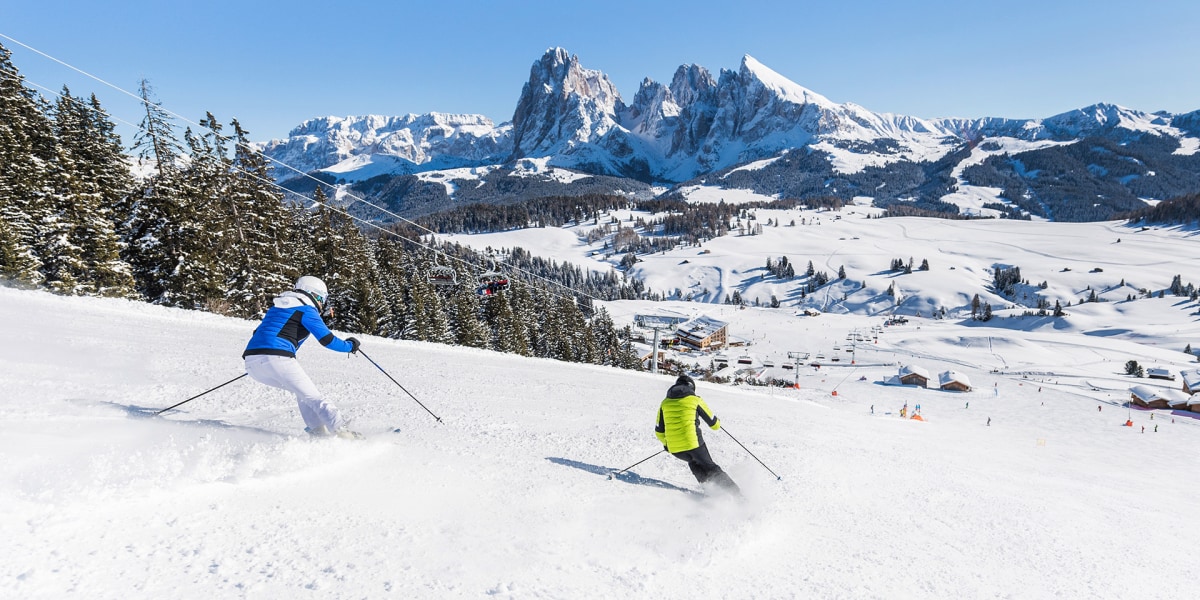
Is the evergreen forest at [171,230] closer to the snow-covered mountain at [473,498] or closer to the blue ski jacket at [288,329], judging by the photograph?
the snow-covered mountain at [473,498]

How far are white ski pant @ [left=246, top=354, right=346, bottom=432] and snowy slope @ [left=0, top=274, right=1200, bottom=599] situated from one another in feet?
1.21

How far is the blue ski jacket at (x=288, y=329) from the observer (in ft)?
22.0

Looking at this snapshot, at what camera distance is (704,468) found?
22.3 feet

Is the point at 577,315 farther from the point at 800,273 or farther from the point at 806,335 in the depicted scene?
the point at 800,273

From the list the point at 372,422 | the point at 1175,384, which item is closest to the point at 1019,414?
the point at 1175,384

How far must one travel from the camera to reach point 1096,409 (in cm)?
5291

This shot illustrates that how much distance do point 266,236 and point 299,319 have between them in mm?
32619

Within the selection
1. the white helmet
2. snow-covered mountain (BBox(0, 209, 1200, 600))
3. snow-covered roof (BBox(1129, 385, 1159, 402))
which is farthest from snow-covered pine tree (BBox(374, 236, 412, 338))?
snow-covered roof (BBox(1129, 385, 1159, 402))

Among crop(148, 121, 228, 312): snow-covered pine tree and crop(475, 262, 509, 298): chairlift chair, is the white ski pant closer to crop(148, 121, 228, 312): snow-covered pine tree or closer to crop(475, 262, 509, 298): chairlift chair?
crop(148, 121, 228, 312): snow-covered pine tree

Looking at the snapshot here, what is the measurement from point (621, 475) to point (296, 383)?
172 inches

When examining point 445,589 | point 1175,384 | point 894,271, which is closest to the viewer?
point 445,589

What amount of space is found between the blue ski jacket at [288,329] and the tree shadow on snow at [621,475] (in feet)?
11.0

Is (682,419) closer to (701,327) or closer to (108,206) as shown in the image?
(108,206)

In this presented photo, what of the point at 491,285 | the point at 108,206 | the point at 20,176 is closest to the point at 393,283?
the point at 491,285
